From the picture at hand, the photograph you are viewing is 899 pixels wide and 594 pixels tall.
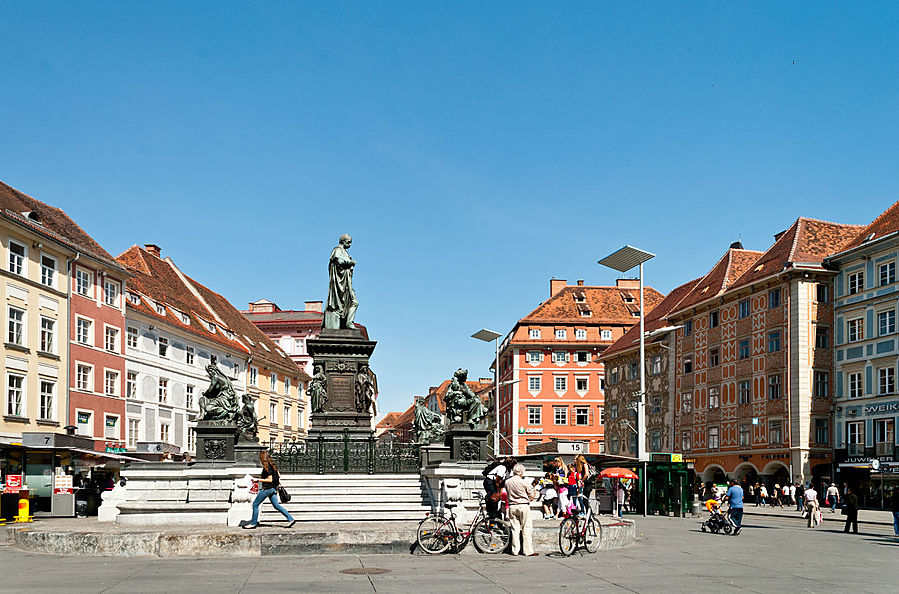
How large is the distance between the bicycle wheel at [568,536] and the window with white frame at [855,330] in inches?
1491

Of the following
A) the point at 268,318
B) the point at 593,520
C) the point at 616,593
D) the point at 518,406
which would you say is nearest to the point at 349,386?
the point at 593,520

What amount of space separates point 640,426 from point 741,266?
31.2m

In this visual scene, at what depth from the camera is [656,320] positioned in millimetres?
75500

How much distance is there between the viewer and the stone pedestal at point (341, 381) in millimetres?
27422

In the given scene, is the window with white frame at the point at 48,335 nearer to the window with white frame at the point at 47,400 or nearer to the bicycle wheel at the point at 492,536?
the window with white frame at the point at 47,400

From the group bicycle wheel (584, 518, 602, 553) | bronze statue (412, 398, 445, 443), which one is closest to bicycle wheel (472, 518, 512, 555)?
bicycle wheel (584, 518, 602, 553)

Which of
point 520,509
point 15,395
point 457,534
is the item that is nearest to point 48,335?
point 15,395

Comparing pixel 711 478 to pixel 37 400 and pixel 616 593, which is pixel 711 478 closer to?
pixel 37 400

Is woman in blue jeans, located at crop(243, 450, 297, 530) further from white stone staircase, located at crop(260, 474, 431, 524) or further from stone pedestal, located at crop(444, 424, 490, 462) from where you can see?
stone pedestal, located at crop(444, 424, 490, 462)

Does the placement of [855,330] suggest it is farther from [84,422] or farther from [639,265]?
[84,422]

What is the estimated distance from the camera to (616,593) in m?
12.3

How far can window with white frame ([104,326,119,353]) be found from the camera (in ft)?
158

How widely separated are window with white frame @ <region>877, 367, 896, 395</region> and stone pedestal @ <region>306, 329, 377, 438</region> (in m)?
30.5

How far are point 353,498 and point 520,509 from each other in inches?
291
